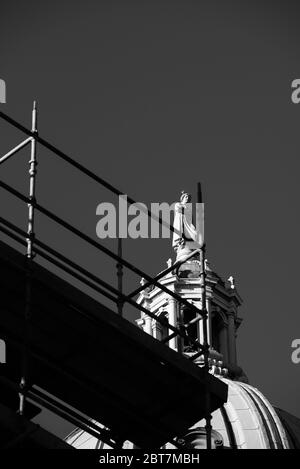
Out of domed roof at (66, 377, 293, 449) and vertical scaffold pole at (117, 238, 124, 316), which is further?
domed roof at (66, 377, 293, 449)

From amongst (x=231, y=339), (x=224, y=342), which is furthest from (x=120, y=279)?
(x=231, y=339)

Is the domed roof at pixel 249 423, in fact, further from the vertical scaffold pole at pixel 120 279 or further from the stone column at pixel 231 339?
the vertical scaffold pole at pixel 120 279

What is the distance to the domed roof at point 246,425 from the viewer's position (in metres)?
53.8

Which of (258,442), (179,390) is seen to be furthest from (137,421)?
(258,442)

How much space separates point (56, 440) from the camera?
58.8 feet

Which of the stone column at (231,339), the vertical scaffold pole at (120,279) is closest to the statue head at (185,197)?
the stone column at (231,339)

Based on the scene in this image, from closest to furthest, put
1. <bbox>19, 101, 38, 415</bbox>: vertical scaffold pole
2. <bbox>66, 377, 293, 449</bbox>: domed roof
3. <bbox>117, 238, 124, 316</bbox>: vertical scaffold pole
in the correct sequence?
<bbox>19, 101, 38, 415</bbox>: vertical scaffold pole
<bbox>117, 238, 124, 316</bbox>: vertical scaffold pole
<bbox>66, 377, 293, 449</bbox>: domed roof

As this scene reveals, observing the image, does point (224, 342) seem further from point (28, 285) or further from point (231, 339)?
point (28, 285)

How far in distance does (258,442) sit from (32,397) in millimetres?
36025

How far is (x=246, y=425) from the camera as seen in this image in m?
55.3

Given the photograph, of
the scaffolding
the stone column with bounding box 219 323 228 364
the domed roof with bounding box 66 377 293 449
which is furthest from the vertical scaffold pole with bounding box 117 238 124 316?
the stone column with bounding box 219 323 228 364

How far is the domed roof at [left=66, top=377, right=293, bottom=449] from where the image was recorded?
53781 mm

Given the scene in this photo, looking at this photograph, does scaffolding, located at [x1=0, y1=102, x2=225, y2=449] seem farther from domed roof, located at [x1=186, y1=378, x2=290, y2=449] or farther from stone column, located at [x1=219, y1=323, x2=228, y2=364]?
stone column, located at [x1=219, y1=323, x2=228, y2=364]

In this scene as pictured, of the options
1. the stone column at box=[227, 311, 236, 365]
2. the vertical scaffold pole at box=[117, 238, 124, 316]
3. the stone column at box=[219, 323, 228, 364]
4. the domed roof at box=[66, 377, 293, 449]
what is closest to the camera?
the vertical scaffold pole at box=[117, 238, 124, 316]
